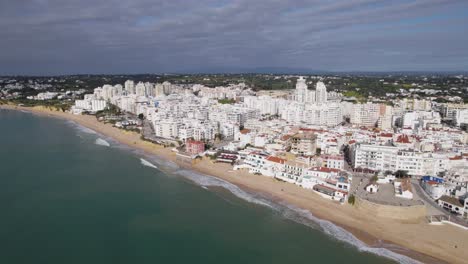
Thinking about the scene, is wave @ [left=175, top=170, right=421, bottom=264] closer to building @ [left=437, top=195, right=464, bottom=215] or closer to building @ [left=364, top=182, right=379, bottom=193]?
building @ [left=364, top=182, right=379, bottom=193]

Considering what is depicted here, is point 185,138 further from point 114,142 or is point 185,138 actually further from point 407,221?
point 407,221

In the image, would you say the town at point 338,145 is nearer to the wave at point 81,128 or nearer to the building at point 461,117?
the building at point 461,117

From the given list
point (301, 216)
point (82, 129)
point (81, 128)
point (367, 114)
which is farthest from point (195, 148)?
point (367, 114)

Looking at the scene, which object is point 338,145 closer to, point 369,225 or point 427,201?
point 427,201

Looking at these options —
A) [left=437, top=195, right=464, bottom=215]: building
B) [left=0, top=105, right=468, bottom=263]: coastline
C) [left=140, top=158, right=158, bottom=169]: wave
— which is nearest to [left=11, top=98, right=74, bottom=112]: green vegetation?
[left=140, top=158, right=158, bottom=169]: wave

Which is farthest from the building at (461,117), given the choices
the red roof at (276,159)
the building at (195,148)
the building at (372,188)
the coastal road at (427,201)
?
the building at (195,148)
